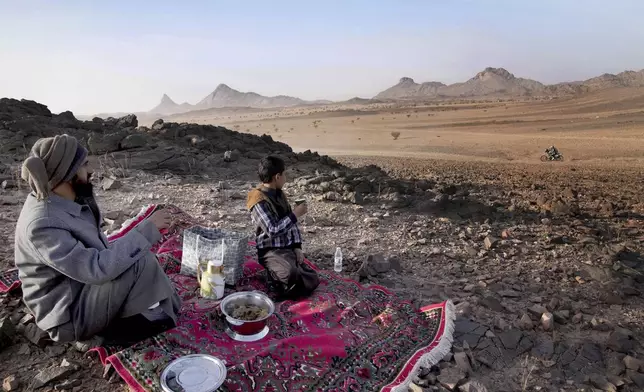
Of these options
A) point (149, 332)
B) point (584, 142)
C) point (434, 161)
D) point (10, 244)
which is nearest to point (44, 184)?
point (149, 332)

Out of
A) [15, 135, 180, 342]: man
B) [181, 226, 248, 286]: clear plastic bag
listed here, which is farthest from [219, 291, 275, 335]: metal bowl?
[181, 226, 248, 286]: clear plastic bag

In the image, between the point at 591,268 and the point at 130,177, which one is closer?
the point at 591,268

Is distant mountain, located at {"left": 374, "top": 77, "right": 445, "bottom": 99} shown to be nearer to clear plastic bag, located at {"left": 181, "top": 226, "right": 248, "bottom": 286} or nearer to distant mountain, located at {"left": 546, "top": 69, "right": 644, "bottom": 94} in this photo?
distant mountain, located at {"left": 546, "top": 69, "right": 644, "bottom": 94}

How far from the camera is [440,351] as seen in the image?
10.8 ft

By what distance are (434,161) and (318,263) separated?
979cm

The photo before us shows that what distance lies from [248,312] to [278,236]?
921 millimetres

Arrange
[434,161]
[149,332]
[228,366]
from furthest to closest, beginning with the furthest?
1. [434,161]
2. [149,332]
3. [228,366]

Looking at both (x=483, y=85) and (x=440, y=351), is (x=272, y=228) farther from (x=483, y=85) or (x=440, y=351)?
(x=483, y=85)

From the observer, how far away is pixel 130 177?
28.2 feet

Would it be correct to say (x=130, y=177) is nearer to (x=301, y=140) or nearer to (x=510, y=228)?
(x=510, y=228)

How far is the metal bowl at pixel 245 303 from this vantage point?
10.5ft

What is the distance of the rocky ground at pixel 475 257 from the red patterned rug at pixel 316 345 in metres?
0.17

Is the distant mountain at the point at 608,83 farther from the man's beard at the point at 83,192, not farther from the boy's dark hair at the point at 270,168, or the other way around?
the man's beard at the point at 83,192

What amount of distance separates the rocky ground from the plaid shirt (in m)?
0.81
